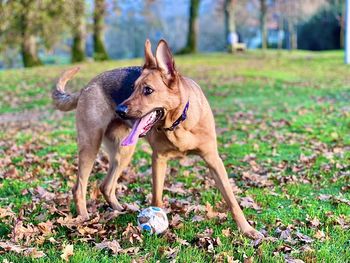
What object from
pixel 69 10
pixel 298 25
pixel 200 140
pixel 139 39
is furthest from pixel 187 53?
pixel 200 140

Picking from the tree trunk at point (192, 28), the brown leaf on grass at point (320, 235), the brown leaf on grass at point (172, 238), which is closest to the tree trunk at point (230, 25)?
the tree trunk at point (192, 28)

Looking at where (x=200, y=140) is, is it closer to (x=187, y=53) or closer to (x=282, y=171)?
(x=282, y=171)

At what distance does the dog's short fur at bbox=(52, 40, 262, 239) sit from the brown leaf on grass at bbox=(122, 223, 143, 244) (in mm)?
524

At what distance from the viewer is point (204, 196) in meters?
5.96

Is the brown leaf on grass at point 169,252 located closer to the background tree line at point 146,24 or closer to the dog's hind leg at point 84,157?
the dog's hind leg at point 84,157

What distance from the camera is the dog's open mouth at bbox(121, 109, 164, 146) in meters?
4.39

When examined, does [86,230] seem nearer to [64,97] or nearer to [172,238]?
[172,238]

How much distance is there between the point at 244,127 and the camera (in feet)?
37.2

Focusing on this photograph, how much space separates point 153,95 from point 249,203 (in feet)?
6.28

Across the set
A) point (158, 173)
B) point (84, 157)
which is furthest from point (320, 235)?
point (84, 157)

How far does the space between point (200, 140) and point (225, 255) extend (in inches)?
46.7

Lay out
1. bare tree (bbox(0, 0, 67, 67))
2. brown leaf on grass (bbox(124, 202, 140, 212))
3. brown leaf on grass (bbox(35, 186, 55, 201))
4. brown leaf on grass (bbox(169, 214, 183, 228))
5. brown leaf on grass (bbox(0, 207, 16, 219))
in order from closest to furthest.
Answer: brown leaf on grass (bbox(169, 214, 183, 228))
brown leaf on grass (bbox(0, 207, 16, 219))
brown leaf on grass (bbox(124, 202, 140, 212))
brown leaf on grass (bbox(35, 186, 55, 201))
bare tree (bbox(0, 0, 67, 67))

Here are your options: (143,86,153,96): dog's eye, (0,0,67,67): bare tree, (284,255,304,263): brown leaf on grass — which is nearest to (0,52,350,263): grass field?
(284,255,304,263): brown leaf on grass

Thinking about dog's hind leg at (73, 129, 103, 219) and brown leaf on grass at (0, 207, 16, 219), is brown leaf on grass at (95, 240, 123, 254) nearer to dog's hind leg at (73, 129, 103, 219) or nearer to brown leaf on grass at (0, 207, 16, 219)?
dog's hind leg at (73, 129, 103, 219)
